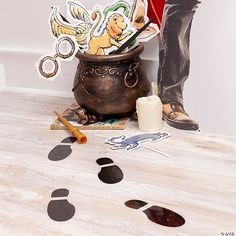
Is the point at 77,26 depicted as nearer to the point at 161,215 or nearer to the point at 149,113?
the point at 149,113

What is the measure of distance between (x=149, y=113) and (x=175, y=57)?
0.65 feet

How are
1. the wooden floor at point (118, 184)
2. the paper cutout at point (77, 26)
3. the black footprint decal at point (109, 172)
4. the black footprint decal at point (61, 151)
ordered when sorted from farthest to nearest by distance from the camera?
the paper cutout at point (77, 26)
the black footprint decal at point (61, 151)
the black footprint decal at point (109, 172)
the wooden floor at point (118, 184)

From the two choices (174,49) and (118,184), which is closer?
(118,184)

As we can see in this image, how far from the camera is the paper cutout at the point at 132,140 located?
101 centimetres


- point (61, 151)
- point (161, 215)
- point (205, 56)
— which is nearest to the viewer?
point (161, 215)

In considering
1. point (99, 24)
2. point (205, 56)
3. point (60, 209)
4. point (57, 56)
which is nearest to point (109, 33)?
point (99, 24)

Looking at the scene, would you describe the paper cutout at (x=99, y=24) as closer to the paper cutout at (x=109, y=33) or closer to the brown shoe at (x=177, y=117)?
the paper cutout at (x=109, y=33)

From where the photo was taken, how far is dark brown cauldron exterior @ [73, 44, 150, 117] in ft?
3.53

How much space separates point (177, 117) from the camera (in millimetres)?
1126

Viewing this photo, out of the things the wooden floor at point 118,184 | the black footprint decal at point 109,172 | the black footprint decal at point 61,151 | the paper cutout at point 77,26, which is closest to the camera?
the wooden floor at point 118,184

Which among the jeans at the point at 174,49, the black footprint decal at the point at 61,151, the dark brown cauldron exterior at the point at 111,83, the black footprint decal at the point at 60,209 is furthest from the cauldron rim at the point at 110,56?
the black footprint decal at the point at 60,209

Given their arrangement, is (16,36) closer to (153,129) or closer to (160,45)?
(160,45)

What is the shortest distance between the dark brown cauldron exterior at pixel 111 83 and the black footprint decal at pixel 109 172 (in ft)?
0.64

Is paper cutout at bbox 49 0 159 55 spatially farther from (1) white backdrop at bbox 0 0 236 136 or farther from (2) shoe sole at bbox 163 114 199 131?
(2) shoe sole at bbox 163 114 199 131
